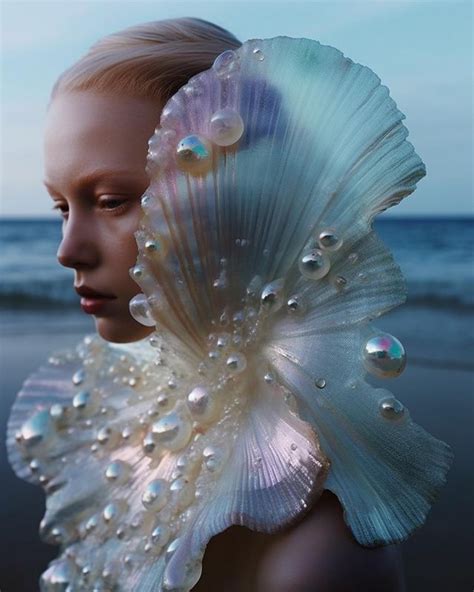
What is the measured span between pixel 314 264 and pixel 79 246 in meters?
0.40

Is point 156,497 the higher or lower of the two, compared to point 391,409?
lower

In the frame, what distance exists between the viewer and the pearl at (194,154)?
988 mm

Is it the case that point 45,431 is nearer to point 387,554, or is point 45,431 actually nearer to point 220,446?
point 220,446

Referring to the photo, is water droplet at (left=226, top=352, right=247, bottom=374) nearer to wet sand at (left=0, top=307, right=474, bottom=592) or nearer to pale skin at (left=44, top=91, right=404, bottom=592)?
pale skin at (left=44, top=91, right=404, bottom=592)

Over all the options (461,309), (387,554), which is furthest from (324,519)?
(461,309)

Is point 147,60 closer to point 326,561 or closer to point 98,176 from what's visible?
point 98,176

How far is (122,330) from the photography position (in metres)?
1.25

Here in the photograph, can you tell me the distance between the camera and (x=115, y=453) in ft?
4.19

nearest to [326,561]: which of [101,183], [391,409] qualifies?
[391,409]

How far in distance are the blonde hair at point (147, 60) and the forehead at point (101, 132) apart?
0.02 meters

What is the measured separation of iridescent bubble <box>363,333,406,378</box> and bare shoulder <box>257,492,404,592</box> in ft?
0.55

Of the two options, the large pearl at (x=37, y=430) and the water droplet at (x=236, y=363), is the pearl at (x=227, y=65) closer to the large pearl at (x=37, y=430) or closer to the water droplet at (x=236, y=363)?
the water droplet at (x=236, y=363)

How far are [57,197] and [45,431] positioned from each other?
0.45 metres

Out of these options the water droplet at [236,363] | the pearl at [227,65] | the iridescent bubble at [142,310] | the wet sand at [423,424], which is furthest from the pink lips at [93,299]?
the wet sand at [423,424]
